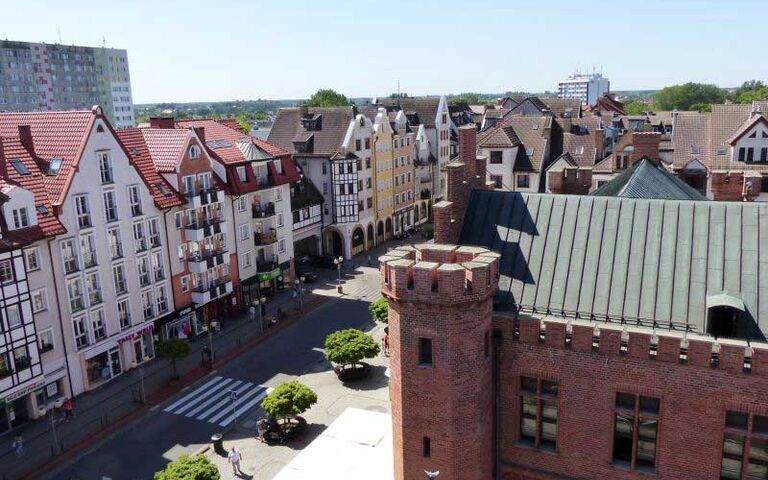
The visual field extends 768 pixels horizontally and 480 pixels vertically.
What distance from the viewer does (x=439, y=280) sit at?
20703mm

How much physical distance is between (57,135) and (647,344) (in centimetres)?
4076

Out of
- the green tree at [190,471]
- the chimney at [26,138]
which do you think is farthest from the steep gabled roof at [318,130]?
the green tree at [190,471]

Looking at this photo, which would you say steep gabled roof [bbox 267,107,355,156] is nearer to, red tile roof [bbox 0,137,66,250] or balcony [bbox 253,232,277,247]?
balcony [bbox 253,232,277,247]

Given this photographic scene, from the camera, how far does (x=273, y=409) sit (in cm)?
3650

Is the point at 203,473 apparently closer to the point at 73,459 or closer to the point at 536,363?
the point at 73,459

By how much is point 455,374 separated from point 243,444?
20.7 m

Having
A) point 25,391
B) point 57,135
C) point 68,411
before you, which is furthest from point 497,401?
point 57,135

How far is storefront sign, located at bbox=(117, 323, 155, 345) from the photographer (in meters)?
Result: 45.6

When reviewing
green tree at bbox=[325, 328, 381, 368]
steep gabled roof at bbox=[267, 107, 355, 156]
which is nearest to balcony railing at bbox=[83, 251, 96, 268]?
green tree at bbox=[325, 328, 381, 368]

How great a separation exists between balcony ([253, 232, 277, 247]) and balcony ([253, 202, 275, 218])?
5.99ft

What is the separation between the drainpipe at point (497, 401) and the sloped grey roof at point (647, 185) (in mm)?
17902

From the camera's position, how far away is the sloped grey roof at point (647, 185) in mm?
37781

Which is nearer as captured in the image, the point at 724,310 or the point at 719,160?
the point at 724,310

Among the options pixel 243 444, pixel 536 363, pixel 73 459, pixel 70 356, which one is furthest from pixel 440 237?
pixel 70 356
